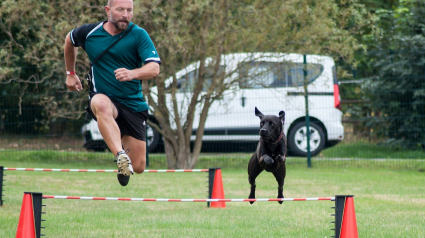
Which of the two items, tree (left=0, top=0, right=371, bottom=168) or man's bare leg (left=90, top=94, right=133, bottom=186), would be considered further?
tree (left=0, top=0, right=371, bottom=168)

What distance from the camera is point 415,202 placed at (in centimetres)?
979

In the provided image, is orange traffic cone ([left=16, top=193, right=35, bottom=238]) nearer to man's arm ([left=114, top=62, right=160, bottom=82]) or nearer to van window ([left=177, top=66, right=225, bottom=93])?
man's arm ([left=114, top=62, right=160, bottom=82])

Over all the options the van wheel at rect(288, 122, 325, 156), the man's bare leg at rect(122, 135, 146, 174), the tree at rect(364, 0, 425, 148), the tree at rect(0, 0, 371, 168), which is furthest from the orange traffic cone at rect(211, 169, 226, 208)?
the tree at rect(364, 0, 425, 148)

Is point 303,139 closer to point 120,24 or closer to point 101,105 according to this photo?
point 101,105

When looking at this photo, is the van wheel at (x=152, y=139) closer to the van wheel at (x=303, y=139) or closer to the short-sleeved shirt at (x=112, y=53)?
the van wheel at (x=303, y=139)

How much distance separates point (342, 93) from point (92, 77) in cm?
1067

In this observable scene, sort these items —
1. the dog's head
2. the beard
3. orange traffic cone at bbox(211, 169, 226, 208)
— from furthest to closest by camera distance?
orange traffic cone at bbox(211, 169, 226, 208) → the beard → the dog's head

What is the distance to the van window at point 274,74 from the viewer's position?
14.0 meters

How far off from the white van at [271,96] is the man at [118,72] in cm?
809

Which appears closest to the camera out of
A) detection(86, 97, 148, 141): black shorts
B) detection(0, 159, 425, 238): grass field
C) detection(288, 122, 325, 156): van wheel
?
detection(86, 97, 148, 141): black shorts

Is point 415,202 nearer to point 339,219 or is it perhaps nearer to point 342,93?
point 339,219

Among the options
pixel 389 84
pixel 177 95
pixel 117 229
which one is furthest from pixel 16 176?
pixel 389 84

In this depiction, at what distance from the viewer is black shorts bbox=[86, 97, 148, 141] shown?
5715 mm

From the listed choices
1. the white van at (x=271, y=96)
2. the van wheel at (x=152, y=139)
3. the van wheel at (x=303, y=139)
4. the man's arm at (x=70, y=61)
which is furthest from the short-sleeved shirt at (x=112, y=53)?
the van wheel at (x=152, y=139)
